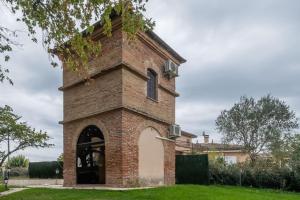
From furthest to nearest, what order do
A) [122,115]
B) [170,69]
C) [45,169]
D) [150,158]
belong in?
[45,169], [170,69], [150,158], [122,115]

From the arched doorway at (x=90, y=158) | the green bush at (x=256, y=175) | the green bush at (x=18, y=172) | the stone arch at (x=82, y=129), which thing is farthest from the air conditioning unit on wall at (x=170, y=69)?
the green bush at (x=18, y=172)

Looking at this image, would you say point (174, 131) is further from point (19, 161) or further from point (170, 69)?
point (19, 161)

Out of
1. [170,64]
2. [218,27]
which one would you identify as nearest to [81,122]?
[170,64]

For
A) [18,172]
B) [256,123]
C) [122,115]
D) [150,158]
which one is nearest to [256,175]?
[150,158]

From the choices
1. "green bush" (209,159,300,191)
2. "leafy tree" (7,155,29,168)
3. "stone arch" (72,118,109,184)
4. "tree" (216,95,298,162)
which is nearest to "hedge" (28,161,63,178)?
"stone arch" (72,118,109,184)

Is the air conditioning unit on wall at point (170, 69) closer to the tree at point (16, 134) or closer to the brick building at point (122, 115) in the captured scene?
the brick building at point (122, 115)

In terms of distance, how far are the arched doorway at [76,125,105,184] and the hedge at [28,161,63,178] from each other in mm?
10324

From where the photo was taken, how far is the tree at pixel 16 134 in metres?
24.5

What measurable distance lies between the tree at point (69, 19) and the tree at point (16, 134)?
16750 mm

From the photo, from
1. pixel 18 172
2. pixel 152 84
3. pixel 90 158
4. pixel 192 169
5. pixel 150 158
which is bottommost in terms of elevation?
pixel 18 172

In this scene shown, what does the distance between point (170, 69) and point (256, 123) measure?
21594mm

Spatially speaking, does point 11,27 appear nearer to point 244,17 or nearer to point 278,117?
point 244,17

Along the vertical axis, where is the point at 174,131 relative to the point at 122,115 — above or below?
below

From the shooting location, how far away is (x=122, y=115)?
15.4m
